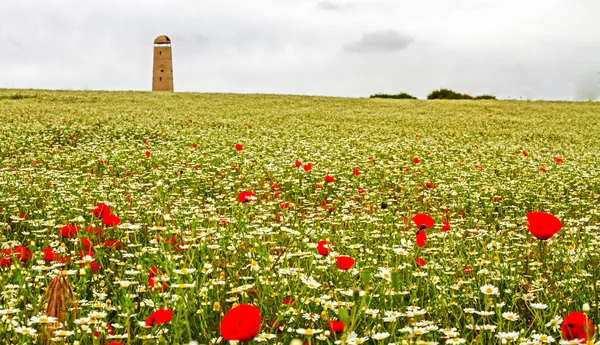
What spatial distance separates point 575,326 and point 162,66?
6502cm

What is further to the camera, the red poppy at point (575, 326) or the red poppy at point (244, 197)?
the red poppy at point (244, 197)

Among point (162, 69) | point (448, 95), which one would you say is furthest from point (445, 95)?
point (162, 69)

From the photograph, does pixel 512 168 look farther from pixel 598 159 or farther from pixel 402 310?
pixel 402 310

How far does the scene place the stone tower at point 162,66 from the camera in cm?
6297

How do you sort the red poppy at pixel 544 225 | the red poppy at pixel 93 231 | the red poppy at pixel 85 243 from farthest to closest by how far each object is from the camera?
1. the red poppy at pixel 93 231
2. the red poppy at pixel 85 243
3. the red poppy at pixel 544 225

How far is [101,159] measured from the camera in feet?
34.9

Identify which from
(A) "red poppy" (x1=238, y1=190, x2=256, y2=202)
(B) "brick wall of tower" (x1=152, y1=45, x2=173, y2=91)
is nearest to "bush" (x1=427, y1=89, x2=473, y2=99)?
(B) "brick wall of tower" (x1=152, y1=45, x2=173, y2=91)

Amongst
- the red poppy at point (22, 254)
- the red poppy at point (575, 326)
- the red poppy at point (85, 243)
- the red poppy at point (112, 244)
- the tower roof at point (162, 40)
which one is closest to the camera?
the red poppy at point (575, 326)

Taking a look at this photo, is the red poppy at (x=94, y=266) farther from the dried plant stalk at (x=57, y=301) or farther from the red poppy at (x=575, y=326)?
the red poppy at (x=575, y=326)

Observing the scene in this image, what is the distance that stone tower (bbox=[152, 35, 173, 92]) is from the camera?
63.0m

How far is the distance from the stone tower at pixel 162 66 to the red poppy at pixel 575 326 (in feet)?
209

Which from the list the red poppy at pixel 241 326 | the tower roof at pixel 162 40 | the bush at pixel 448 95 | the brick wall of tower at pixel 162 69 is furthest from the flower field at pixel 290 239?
the tower roof at pixel 162 40

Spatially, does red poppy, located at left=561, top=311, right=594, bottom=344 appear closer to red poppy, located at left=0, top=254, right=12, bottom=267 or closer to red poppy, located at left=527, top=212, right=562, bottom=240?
red poppy, located at left=527, top=212, right=562, bottom=240

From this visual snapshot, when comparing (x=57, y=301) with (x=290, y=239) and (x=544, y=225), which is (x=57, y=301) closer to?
(x=290, y=239)
